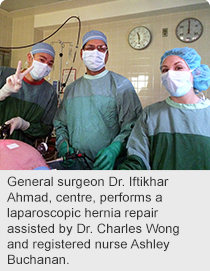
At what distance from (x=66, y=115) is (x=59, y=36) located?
85.6 inches

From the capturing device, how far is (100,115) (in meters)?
1.20

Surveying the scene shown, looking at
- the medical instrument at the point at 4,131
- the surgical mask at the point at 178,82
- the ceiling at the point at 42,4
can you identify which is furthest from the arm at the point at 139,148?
the ceiling at the point at 42,4

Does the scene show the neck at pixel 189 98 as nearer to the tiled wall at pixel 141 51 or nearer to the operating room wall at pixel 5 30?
the tiled wall at pixel 141 51

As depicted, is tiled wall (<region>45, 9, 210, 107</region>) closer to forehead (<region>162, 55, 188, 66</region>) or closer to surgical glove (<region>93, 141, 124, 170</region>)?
forehead (<region>162, 55, 188, 66</region>)

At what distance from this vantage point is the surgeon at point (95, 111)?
1183mm

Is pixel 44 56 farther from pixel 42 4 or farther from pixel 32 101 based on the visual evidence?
pixel 42 4

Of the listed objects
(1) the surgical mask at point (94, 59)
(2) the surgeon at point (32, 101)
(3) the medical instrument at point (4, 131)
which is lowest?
(3) the medical instrument at point (4, 131)

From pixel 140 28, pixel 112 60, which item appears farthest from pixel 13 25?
pixel 140 28

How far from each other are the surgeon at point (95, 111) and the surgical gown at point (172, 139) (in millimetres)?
113

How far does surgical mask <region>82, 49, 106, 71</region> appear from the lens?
1.25 m

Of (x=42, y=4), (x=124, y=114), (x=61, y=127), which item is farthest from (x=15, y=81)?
(x=42, y=4)

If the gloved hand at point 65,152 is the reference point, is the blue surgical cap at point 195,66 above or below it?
above

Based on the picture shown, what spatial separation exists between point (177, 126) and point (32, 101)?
931 millimetres
